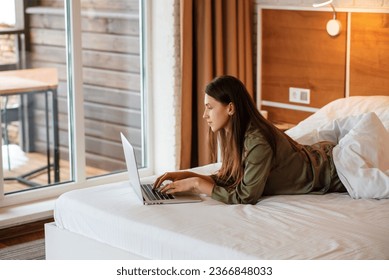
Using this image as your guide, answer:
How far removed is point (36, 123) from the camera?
470 centimetres

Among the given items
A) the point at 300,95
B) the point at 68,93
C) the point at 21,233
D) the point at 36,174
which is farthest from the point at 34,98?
the point at 300,95

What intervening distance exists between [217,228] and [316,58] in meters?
2.17

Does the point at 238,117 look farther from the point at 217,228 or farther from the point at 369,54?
the point at 369,54

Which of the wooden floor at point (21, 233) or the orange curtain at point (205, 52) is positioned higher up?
the orange curtain at point (205, 52)

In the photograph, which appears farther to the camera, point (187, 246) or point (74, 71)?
point (74, 71)

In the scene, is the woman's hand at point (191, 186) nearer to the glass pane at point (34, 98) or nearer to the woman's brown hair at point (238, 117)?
the woman's brown hair at point (238, 117)

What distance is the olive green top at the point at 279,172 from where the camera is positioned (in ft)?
10.3

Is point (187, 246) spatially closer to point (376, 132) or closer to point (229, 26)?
point (376, 132)

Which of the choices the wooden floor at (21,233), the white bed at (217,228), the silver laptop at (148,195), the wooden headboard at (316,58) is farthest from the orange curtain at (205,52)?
the silver laptop at (148,195)

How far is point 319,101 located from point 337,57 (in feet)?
1.00

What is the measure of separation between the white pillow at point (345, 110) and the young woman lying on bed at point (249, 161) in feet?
1.91

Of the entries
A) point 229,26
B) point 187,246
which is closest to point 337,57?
point 229,26

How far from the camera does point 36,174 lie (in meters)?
4.76

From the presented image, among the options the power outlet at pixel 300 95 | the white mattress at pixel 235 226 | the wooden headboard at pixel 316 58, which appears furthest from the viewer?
the power outlet at pixel 300 95
